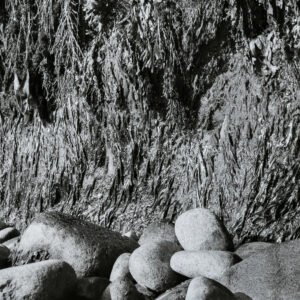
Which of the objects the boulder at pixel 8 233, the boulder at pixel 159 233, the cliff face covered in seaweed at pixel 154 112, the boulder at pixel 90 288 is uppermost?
the cliff face covered in seaweed at pixel 154 112

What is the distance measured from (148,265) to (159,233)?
2.72 ft

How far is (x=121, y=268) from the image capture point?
152 inches

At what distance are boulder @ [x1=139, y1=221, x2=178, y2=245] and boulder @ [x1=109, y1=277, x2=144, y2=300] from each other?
37.2 inches

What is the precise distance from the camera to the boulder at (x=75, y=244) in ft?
13.1

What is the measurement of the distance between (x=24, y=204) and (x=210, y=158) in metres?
2.35

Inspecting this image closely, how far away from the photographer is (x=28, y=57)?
21.0 ft

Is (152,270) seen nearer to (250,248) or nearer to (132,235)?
(250,248)

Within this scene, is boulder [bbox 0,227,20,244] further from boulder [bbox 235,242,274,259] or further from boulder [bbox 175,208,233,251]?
boulder [bbox 235,242,274,259]

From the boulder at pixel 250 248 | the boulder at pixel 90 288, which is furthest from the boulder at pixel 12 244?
the boulder at pixel 250 248

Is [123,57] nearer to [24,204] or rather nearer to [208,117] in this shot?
[208,117]

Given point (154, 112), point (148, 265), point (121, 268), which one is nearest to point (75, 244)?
point (121, 268)

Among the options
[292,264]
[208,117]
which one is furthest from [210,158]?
A: [292,264]

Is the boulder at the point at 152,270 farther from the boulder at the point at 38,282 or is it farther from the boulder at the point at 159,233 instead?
the boulder at the point at 159,233

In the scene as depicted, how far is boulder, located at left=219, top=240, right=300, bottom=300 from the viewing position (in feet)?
10.2
